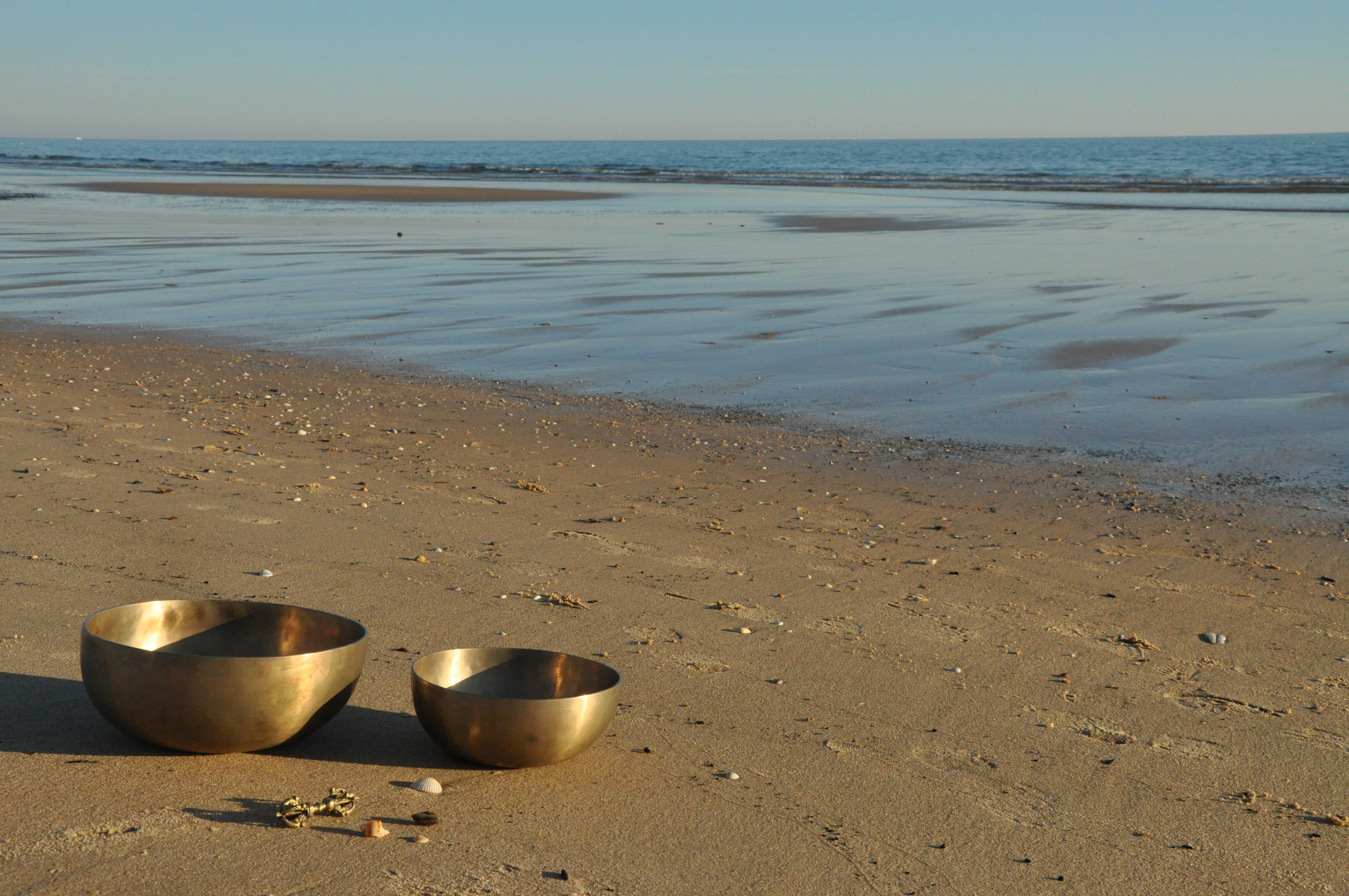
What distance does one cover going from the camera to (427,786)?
295cm

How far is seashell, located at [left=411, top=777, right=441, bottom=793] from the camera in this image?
294cm

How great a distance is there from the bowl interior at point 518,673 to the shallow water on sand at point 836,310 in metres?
4.85

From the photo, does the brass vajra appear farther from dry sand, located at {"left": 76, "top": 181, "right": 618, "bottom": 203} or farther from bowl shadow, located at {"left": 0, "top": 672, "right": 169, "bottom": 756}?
dry sand, located at {"left": 76, "top": 181, "right": 618, "bottom": 203}

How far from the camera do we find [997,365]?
10.0 meters

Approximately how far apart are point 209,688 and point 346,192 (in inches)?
1628

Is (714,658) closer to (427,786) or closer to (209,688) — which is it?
(427,786)

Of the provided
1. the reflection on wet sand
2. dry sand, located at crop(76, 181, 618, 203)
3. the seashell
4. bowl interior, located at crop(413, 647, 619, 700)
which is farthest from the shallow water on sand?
dry sand, located at crop(76, 181, 618, 203)

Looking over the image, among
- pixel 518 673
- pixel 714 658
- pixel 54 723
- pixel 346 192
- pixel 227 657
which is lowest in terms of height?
pixel 714 658

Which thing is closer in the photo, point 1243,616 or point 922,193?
point 1243,616

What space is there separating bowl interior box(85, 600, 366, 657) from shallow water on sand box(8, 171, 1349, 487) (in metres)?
5.09

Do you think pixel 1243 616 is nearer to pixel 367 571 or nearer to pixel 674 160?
pixel 367 571

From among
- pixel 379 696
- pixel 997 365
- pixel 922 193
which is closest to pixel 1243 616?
pixel 379 696

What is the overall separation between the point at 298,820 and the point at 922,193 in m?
40.0

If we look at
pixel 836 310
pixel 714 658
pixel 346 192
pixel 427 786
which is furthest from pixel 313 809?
pixel 346 192
